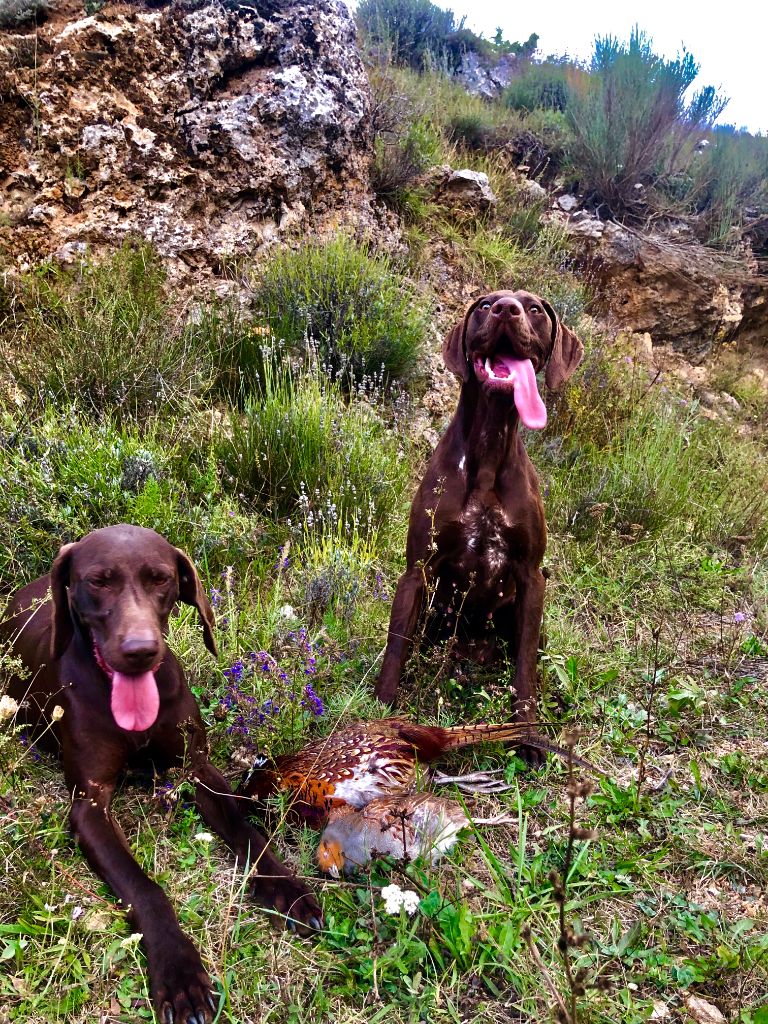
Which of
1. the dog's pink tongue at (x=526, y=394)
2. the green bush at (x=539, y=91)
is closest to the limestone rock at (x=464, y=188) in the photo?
the green bush at (x=539, y=91)

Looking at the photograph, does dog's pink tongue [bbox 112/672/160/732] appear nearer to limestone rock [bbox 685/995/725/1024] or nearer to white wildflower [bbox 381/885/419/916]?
white wildflower [bbox 381/885/419/916]

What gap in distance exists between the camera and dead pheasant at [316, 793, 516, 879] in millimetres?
1960

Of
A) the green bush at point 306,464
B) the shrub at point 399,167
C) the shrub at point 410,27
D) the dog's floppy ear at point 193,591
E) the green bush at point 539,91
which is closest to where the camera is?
the dog's floppy ear at point 193,591

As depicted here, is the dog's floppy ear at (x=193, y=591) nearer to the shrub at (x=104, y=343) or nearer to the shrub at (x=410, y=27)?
the shrub at (x=104, y=343)

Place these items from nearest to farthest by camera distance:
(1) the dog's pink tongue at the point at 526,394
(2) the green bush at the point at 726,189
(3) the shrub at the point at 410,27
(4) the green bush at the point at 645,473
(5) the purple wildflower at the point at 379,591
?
(1) the dog's pink tongue at the point at 526,394 → (5) the purple wildflower at the point at 379,591 → (4) the green bush at the point at 645,473 → (2) the green bush at the point at 726,189 → (3) the shrub at the point at 410,27

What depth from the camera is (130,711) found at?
2.02 metres

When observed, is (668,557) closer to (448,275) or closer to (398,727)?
(398,727)

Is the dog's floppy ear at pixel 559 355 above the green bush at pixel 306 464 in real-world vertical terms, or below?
above

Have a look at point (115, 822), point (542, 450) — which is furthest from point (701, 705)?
point (542, 450)

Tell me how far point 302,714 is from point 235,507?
152 centimetres

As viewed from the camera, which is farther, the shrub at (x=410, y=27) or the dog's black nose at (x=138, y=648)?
the shrub at (x=410, y=27)

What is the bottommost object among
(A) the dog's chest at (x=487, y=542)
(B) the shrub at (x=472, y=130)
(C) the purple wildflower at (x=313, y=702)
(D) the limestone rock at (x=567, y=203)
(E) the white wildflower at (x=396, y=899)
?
(C) the purple wildflower at (x=313, y=702)

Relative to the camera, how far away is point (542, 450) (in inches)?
205

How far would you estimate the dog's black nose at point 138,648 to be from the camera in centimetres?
192
